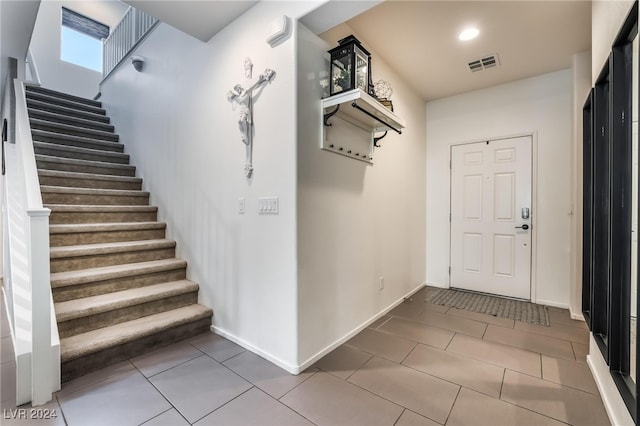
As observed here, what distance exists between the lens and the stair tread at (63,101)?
4113 mm

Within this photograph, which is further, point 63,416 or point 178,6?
point 178,6

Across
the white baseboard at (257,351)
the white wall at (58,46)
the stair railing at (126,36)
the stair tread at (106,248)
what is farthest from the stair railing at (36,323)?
the white wall at (58,46)

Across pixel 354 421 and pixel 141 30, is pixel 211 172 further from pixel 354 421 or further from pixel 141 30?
pixel 141 30

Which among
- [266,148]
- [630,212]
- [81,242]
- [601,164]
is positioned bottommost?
[81,242]

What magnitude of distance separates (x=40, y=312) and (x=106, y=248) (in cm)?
103

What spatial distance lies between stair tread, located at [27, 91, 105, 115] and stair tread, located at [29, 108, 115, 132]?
359 mm

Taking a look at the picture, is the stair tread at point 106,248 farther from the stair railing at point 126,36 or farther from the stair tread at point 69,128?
the stair railing at point 126,36

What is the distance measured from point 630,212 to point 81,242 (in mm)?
3868

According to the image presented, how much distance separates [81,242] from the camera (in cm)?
262

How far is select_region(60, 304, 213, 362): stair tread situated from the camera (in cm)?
182

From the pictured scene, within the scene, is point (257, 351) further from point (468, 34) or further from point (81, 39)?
point (81, 39)

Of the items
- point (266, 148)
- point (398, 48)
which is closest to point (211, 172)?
point (266, 148)

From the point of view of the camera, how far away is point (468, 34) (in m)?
2.55

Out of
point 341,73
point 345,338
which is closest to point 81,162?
point 341,73
